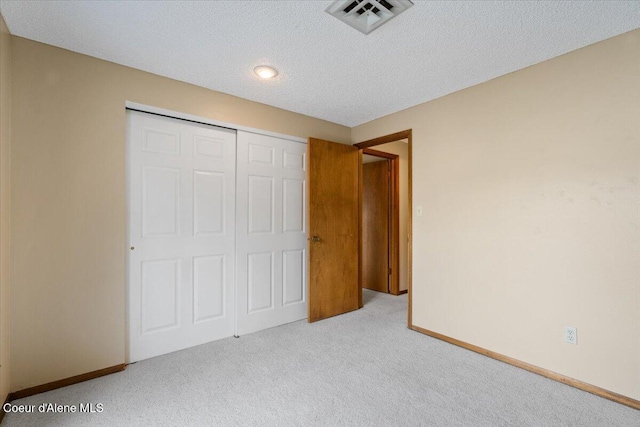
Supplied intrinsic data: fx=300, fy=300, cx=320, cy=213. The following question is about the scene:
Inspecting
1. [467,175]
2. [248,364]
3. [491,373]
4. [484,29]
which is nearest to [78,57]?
[248,364]

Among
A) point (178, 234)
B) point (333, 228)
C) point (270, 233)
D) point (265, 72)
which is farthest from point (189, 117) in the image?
point (333, 228)

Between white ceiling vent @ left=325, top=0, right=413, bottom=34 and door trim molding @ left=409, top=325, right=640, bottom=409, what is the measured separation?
8.67ft

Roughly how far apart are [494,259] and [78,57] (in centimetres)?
356

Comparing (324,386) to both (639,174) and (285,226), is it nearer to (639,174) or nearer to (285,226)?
(285,226)

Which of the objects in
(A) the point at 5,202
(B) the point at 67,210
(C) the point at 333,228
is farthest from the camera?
(C) the point at 333,228

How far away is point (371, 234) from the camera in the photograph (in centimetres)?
488

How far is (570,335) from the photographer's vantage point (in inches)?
83.1

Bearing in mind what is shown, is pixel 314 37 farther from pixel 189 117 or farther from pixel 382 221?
pixel 382 221

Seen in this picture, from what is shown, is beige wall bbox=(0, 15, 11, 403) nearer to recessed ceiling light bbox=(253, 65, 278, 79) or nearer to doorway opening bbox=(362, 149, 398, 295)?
recessed ceiling light bbox=(253, 65, 278, 79)

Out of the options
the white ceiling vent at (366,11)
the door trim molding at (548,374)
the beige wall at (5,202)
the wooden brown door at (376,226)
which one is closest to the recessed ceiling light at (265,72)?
the white ceiling vent at (366,11)

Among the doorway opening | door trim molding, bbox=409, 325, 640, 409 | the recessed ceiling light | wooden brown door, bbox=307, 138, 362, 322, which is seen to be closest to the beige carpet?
door trim molding, bbox=409, 325, 640, 409

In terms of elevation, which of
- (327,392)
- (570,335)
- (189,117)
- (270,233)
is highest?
(189,117)

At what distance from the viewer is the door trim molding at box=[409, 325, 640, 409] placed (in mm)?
1884

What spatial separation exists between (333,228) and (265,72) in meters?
1.81
